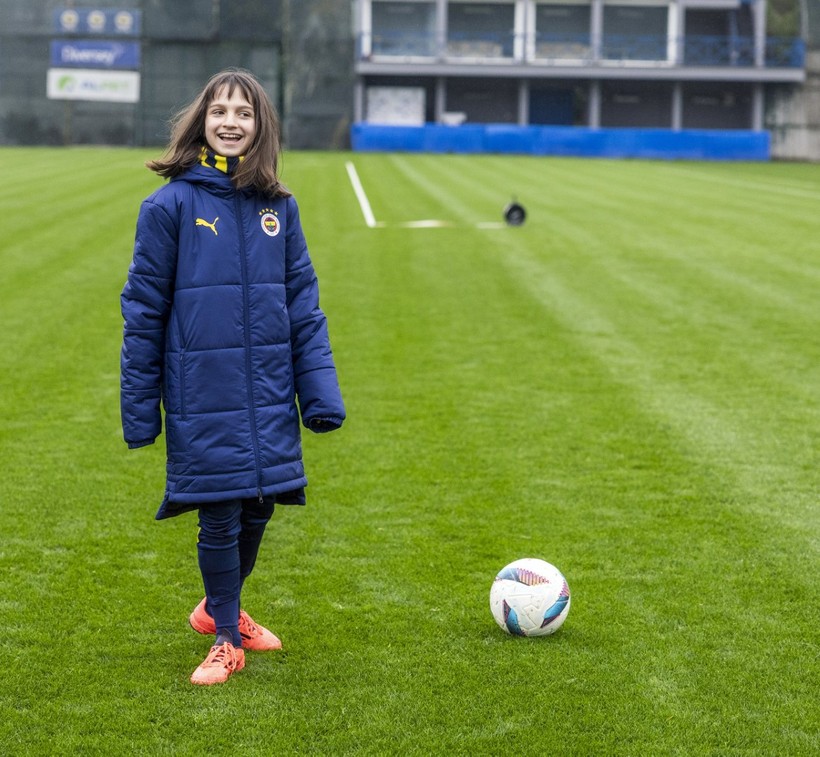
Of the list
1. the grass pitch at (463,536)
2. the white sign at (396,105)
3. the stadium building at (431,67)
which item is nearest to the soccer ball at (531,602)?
the grass pitch at (463,536)

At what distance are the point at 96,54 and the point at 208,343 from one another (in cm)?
5303

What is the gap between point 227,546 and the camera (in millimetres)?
4648

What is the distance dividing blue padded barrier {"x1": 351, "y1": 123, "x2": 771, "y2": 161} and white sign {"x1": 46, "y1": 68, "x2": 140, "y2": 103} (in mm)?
11246

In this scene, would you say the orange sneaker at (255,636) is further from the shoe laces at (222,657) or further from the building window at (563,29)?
the building window at (563,29)

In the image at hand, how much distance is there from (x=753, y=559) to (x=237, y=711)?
279 centimetres

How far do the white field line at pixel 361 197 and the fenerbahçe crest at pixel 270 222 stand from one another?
16.7m

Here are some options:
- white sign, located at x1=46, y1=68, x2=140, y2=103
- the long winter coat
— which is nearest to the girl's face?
the long winter coat

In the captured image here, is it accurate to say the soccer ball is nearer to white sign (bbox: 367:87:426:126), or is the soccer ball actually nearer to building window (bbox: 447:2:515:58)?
white sign (bbox: 367:87:426:126)

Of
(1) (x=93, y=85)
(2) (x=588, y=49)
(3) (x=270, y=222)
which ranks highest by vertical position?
(2) (x=588, y=49)

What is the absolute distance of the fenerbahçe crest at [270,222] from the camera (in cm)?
459

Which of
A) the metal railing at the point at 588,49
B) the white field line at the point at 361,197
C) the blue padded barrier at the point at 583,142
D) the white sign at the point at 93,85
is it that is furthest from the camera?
the metal railing at the point at 588,49

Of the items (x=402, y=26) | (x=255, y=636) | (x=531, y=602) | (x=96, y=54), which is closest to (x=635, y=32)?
(x=402, y=26)

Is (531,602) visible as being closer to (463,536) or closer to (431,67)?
(463,536)

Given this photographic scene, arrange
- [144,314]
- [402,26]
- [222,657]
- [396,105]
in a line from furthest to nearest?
[402,26] < [396,105] < [222,657] < [144,314]
